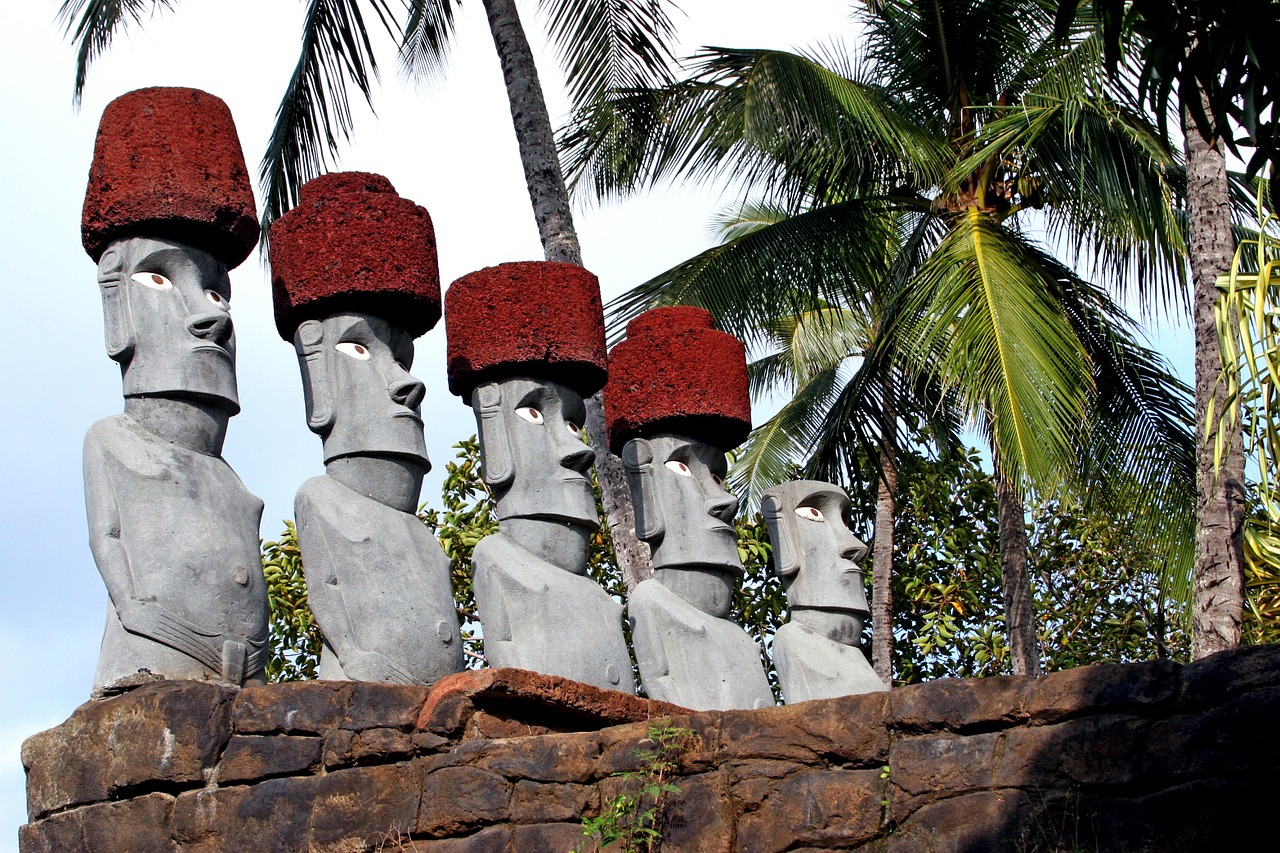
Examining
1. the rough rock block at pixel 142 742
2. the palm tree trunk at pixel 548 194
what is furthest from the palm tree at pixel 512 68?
the rough rock block at pixel 142 742

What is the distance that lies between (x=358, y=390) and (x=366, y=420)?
0.45ft

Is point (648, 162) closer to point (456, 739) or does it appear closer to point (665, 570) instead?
point (665, 570)

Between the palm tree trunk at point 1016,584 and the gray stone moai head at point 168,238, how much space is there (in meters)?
6.34

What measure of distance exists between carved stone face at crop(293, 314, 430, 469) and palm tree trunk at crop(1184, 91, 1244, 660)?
4.06 meters

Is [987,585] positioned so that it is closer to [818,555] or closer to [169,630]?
[818,555]

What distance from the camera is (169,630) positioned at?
5.72 m

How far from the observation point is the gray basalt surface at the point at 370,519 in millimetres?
6078

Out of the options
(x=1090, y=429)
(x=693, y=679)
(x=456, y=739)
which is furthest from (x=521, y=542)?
(x=1090, y=429)

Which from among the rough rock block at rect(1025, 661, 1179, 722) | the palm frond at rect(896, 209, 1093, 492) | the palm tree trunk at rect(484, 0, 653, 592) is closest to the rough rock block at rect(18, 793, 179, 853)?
the rough rock block at rect(1025, 661, 1179, 722)

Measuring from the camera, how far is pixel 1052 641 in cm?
1345

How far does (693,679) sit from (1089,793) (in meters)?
3.03

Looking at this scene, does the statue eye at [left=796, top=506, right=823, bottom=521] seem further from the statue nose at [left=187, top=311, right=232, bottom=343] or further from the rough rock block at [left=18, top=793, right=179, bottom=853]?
the rough rock block at [left=18, top=793, right=179, bottom=853]

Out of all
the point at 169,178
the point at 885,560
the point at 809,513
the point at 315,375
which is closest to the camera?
the point at 169,178

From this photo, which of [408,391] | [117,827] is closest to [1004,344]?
[408,391]
